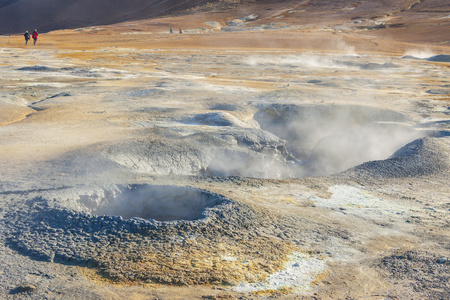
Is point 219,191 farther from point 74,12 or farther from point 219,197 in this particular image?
point 74,12

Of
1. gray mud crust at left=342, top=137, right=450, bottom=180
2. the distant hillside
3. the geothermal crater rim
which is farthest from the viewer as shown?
the distant hillside

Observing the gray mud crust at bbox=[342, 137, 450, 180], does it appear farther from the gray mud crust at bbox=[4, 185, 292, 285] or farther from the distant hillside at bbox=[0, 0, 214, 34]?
the distant hillside at bbox=[0, 0, 214, 34]

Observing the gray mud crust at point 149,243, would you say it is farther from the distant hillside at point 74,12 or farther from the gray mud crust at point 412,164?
the distant hillside at point 74,12

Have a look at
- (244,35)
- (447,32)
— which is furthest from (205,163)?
(447,32)

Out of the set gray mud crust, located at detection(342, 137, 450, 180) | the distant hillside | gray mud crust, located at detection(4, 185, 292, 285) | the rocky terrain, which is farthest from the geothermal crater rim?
the distant hillside

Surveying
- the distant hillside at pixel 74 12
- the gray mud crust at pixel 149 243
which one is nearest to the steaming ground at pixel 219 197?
the gray mud crust at pixel 149 243

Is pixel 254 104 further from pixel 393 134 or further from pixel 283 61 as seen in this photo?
pixel 283 61

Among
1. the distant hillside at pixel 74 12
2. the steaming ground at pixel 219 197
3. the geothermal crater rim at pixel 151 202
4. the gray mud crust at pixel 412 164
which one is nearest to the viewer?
the steaming ground at pixel 219 197
